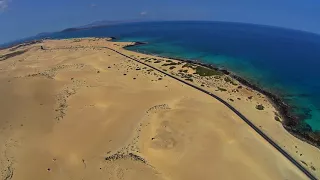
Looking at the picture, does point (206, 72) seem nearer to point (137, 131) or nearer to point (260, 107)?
point (260, 107)

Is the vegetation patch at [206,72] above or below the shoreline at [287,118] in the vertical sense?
above

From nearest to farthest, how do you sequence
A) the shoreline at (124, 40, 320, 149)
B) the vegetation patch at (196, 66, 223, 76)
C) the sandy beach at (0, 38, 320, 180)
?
1. the sandy beach at (0, 38, 320, 180)
2. the shoreline at (124, 40, 320, 149)
3. the vegetation patch at (196, 66, 223, 76)

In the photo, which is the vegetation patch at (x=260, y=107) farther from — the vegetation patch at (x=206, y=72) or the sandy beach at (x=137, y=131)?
the vegetation patch at (x=206, y=72)

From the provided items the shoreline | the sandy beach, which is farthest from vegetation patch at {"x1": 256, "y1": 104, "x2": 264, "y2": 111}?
the shoreline

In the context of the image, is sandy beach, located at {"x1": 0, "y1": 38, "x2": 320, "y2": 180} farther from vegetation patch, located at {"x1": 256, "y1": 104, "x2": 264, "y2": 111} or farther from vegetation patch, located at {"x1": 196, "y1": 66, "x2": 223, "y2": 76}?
vegetation patch, located at {"x1": 196, "y1": 66, "x2": 223, "y2": 76}

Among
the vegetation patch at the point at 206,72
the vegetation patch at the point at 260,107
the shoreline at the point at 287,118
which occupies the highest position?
the vegetation patch at the point at 206,72

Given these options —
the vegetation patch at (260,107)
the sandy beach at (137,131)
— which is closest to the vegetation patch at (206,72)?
the sandy beach at (137,131)

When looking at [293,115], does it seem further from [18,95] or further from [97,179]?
[18,95]

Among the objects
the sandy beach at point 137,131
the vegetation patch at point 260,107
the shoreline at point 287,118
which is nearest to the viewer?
the sandy beach at point 137,131
